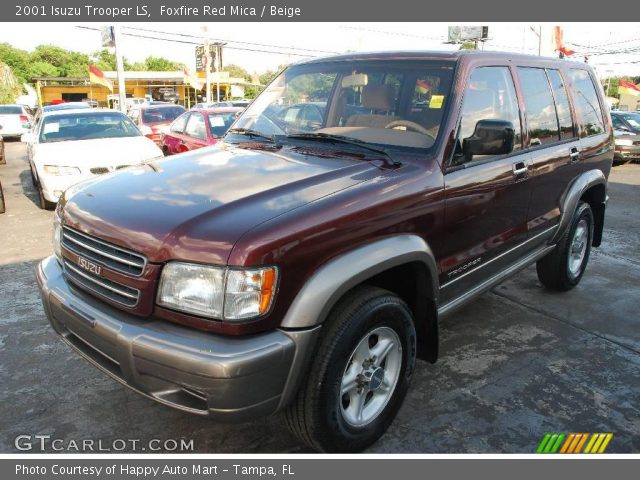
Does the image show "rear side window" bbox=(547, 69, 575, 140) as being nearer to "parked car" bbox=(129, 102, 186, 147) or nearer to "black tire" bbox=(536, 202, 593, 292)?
"black tire" bbox=(536, 202, 593, 292)

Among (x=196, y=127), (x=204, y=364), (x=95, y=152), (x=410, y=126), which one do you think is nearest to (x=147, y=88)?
(x=196, y=127)

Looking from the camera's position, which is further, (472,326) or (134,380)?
(472,326)

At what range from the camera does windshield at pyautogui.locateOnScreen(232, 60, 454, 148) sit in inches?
121

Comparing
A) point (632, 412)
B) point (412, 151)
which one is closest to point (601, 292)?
point (632, 412)

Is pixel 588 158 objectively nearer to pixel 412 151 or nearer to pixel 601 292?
pixel 601 292

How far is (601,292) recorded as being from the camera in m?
4.91

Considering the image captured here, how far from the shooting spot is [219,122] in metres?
9.37

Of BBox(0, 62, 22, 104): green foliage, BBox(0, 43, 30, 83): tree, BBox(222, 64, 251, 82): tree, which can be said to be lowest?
BBox(0, 62, 22, 104): green foliage

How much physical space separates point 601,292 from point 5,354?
503 cm

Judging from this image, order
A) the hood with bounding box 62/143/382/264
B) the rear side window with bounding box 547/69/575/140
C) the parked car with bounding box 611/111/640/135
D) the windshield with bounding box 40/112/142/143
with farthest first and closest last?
1. the parked car with bounding box 611/111/640/135
2. the windshield with bounding box 40/112/142/143
3. the rear side window with bounding box 547/69/575/140
4. the hood with bounding box 62/143/382/264

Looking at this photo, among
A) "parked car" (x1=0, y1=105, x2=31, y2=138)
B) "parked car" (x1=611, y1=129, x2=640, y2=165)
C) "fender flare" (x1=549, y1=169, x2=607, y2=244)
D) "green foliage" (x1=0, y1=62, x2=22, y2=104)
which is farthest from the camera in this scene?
"green foliage" (x1=0, y1=62, x2=22, y2=104)

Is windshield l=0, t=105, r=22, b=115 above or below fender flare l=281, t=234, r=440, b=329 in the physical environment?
above

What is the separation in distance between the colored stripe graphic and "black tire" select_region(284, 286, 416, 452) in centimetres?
94

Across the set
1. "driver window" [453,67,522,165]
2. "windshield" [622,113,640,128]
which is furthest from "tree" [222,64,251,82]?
"driver window" [453,67,522,165]
